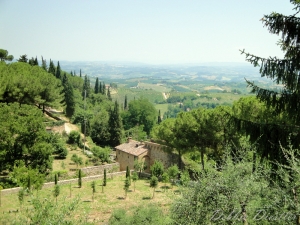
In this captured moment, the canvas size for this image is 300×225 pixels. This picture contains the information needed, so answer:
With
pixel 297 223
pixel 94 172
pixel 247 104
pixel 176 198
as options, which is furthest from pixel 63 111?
pixel 297 223

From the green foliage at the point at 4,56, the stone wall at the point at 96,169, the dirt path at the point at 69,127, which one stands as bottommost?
the stone wall at the point at 96,169

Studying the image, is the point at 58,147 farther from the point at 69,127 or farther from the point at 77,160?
the point at 69,127

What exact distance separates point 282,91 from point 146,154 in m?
23.2

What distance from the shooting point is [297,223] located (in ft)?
18.1

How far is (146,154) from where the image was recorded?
29.6m

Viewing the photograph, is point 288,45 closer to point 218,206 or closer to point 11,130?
point 218,206

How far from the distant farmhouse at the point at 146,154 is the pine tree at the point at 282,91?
20.2m

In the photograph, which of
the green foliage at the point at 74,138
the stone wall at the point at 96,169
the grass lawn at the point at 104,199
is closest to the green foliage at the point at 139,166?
the grass lawn at the point at 104,199

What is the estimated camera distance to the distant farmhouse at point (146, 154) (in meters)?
28.4

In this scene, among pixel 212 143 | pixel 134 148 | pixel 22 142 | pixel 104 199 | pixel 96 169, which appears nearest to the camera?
pixel 104 199

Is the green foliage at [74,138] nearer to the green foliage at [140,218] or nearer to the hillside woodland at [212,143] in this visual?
the hillside woodland at [212,143]

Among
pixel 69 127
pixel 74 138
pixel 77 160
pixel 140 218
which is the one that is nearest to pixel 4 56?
pixel 69 127

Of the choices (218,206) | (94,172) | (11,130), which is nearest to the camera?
(218,206)

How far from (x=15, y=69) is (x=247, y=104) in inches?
1311
